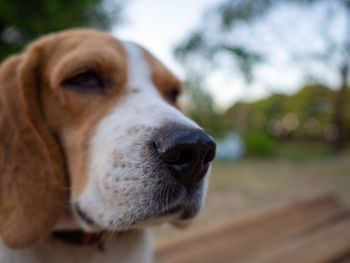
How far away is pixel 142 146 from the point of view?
4.32 ft

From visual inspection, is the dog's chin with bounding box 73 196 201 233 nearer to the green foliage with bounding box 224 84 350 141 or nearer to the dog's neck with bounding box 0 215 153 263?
the dog's neck with bounding box 0 215 153 263

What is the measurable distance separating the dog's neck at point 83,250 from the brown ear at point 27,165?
156 millimetres

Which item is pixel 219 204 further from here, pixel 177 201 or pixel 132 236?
pixel 177 201

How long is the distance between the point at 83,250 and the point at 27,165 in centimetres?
59

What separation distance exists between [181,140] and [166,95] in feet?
3.30

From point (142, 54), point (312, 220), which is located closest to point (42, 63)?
point (142, 54)

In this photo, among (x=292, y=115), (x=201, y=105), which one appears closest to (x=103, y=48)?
(x=201, y=105)

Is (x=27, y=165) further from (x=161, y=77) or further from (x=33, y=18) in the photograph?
(x=33, y=18)

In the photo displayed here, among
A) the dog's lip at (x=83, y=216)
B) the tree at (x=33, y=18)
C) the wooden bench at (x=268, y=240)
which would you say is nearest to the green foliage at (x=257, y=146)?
the tree at (x=33, y=18)

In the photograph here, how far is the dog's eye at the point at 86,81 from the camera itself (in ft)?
5.62

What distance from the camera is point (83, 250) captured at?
166cm

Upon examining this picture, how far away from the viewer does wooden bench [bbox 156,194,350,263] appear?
2875mm

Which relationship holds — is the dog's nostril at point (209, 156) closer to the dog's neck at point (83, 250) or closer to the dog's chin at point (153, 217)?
the dog's chin at point (153, 217)

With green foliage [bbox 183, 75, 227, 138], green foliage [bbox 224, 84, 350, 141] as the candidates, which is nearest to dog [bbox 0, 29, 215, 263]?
green foliage [bbox 183, 75, 227, 138]
